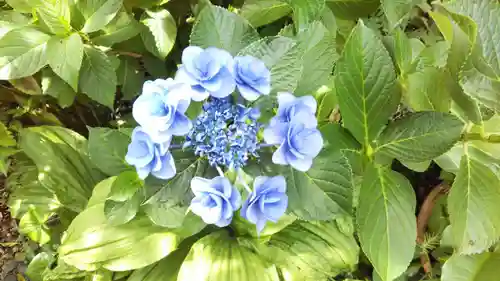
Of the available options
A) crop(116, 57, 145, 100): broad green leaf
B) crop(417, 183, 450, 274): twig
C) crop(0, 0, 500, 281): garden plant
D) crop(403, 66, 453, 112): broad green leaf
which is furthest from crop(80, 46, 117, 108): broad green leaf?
crop(417, 183, 450, 274): twig

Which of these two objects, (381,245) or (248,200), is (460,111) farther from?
(248,200)

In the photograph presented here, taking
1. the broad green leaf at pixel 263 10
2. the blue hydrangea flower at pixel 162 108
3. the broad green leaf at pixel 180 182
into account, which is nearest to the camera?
the blue hydrangea flower at pixel 162 108

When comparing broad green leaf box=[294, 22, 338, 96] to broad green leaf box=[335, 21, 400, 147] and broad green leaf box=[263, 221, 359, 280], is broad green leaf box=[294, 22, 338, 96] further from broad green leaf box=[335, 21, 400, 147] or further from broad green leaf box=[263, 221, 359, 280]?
broad green leaf box=[263, 221, 359, 280]

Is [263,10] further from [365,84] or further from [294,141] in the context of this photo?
[294,141]

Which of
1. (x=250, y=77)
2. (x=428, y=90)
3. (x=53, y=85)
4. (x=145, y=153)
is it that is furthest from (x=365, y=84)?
(x=53, y=85)

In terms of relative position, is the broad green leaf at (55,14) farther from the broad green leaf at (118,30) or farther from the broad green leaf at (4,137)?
the broad green leaf at (4,137)

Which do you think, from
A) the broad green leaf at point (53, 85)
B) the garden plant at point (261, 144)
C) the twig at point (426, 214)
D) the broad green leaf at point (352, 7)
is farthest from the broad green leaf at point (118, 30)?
the twig at point (426, 214)

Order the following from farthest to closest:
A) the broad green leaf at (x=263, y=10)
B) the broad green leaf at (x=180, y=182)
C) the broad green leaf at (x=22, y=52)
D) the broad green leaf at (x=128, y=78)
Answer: the broad green leaf at (x=128, y=78), the broad green leaf at (x=263, y=10), the broad green leaf at (x=22, y=52), the broad green leaf at (x=180, y=182)
